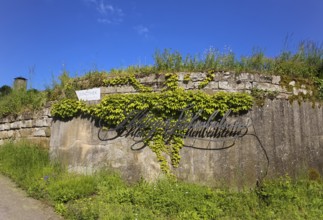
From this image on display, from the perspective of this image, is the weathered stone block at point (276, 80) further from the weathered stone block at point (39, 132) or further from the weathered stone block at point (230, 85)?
the weathered stone block at point (39, 132)

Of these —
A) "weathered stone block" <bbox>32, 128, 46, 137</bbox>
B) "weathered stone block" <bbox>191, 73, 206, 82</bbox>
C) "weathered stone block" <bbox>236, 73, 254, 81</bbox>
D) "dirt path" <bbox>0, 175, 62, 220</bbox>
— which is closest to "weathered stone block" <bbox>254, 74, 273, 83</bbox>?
"weathered stone block" <bbox>236, 73, 254, 81</bbox>

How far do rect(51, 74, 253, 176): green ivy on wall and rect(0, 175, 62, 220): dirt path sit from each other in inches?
95.6

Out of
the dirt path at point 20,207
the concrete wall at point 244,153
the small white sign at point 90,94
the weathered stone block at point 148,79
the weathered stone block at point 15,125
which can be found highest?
the weathered stone block at point 148,79

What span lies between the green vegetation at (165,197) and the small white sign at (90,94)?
1.96 metres

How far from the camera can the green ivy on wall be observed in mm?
6859

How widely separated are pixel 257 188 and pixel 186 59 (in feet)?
12.0

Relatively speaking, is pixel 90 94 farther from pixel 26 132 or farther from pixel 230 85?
pixel 230 85

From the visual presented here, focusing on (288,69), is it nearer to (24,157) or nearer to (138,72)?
(138,72)

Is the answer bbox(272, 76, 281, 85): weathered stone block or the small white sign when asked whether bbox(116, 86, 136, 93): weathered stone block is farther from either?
bbox(272, 76, 281, 85): weathered stone block

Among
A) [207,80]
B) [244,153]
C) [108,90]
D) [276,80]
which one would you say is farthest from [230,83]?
[108,90]

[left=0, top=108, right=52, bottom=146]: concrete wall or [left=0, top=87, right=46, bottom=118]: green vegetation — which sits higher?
[left=0, top=87, right=46, bottom=118]: green vegetation

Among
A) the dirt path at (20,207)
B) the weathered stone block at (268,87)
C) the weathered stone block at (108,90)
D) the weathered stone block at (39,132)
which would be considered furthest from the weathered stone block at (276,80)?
the weathered stone block at (39,132)

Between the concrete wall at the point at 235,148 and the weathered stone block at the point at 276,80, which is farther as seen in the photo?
the weathered stone block at the point at 276,80

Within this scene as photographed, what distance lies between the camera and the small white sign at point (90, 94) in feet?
24.8
